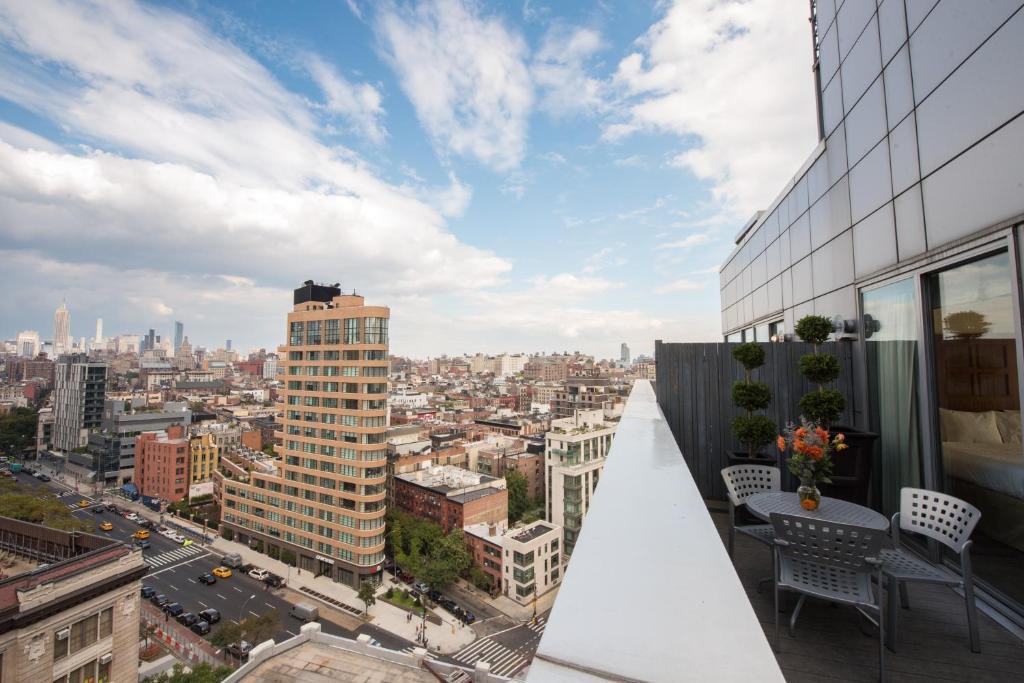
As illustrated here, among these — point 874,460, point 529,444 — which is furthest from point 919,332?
point 529,444

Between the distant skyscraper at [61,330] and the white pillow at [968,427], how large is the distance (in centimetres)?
22180

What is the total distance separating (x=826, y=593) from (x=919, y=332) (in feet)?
9.44

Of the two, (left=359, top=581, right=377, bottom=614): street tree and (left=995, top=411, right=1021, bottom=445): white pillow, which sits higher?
(left=995, top=411, right=1021, bottom=445): white pillow

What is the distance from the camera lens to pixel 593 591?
95cm

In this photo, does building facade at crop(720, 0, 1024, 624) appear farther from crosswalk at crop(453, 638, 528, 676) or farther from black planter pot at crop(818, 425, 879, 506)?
crosswalk at crop(453, 638, 528, 676)

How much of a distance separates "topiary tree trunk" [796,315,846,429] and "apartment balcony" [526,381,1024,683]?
1.71m

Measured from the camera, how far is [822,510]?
2605 millimetres

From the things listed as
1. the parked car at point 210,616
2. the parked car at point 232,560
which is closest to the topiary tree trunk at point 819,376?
the parked car at point 210,616

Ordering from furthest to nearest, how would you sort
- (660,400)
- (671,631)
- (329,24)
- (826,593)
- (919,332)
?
(329,24)
(660,400)
(919,332)
(826,593)
(671,631)

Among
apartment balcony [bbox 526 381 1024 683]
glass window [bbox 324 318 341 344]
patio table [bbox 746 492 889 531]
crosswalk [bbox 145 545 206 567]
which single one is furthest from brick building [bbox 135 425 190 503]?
patio table [bbox 746 492 889 531]

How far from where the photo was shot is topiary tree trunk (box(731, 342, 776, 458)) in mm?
4414

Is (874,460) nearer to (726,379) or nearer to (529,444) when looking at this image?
(726,379)

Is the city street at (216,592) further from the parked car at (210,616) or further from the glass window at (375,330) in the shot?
the glass window at (375,330)

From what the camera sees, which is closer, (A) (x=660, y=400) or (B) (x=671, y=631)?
(B) (x=671, y=631)
